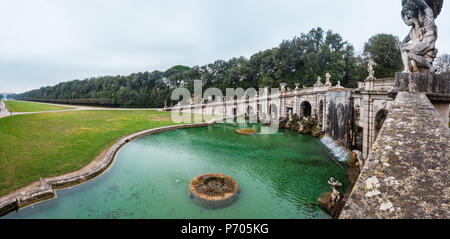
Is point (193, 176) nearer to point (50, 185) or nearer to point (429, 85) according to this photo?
point (50, 185)

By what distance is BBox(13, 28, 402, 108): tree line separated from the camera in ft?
134

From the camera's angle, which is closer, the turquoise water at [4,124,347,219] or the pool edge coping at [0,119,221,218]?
the pool edge coping at [0,119,221,218]

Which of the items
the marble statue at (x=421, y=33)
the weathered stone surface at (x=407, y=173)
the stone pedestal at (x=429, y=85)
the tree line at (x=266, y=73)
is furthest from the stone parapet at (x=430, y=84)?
the tree line at (x=266, y=73)

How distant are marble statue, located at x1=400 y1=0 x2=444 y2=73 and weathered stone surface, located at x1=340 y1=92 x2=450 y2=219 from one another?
160 cm

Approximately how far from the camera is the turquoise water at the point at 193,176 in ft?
32.4

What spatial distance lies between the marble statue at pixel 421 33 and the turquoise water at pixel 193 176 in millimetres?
7320

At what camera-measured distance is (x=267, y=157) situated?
17.8 meters

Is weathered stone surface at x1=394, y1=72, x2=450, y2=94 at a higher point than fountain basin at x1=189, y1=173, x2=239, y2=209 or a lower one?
higher

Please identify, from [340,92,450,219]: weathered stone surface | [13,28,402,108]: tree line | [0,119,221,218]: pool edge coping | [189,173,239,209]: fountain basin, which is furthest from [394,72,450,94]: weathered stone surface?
[13,28,402,108]: tree line

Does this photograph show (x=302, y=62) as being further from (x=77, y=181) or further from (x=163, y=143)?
(x=77, y=181)

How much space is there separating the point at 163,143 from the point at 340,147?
16872mm

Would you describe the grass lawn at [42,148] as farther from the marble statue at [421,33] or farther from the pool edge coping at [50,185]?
the marble statue at [421,33]

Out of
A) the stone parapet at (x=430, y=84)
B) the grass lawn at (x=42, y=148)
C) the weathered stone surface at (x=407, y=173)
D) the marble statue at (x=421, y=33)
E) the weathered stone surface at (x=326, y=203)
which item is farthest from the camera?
the grass lawn at (x=42, y=148)

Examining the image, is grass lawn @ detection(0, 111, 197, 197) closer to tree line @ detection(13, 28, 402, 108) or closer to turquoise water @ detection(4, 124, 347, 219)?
turquoise water @ detection(4, 124, 347, 219)
